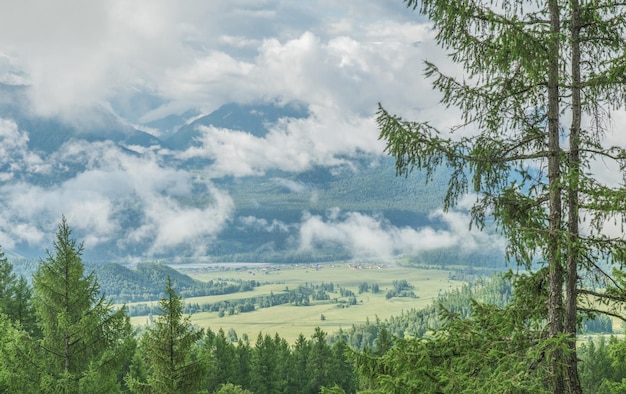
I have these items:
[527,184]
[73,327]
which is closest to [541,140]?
[527,184]

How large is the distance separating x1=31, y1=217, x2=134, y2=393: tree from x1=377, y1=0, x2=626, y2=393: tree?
12.6 meters

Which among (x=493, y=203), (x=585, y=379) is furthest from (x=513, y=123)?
(x=585, y=379)

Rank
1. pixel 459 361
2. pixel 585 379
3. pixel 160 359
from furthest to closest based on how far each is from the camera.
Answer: pixel 585 379
pixel 160 359
pixel 459 361

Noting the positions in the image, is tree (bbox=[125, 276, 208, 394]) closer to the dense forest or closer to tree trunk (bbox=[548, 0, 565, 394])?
the dense forest

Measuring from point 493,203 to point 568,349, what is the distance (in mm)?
2583

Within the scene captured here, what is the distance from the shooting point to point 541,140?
897 centimetres

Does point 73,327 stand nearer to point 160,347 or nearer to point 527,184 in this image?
point 160,347

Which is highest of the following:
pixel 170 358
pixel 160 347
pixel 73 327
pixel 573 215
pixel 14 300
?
pixel 573 215

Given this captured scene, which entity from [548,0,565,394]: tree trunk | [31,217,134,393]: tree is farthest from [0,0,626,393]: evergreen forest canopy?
[31,217,134,393]: tree

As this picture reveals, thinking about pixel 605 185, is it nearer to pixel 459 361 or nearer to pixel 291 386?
pixel 459 361

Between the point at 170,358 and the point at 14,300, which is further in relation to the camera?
the point at 14,300

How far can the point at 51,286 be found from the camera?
56.3 feet

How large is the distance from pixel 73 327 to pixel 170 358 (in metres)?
3.18

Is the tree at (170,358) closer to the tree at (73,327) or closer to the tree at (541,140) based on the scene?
the tree at (73,327)
